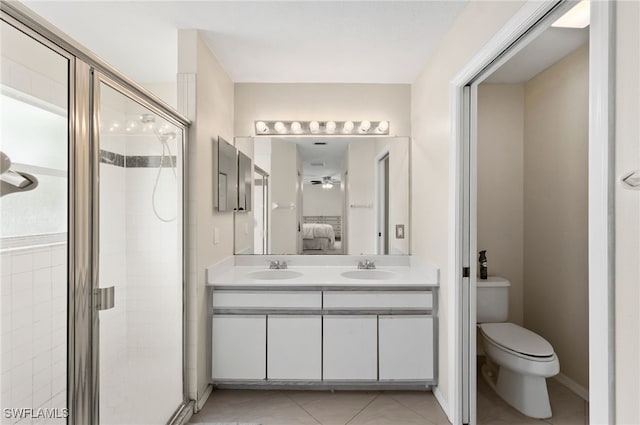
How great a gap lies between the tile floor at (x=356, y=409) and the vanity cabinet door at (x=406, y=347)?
17 centimetres

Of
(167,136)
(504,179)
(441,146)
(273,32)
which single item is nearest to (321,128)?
(273,32)

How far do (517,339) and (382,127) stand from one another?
1900 mm

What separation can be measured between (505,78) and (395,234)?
1.58m

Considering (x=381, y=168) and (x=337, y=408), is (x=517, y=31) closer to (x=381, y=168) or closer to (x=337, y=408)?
(x=381, y=168)

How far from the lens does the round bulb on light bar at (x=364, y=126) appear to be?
3.02m

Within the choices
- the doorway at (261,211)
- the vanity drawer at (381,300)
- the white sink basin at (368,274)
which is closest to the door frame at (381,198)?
the white sink basin at (368,274)

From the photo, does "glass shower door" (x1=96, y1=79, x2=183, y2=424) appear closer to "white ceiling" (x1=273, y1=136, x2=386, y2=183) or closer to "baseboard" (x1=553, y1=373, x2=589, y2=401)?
"white ceiling" (x1=273, y1=136, x2=386, y2=183)

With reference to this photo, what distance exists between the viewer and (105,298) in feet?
4.57

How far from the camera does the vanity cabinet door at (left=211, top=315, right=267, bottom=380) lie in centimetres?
240

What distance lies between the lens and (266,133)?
304 centimetres

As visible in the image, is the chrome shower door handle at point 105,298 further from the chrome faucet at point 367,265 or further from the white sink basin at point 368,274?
the chrome faucet at point 367,265

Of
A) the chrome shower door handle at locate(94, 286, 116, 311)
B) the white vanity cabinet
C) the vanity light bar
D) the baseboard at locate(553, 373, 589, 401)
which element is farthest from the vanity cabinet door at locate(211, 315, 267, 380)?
the baseboard at locate(553, 373, 589, 401)

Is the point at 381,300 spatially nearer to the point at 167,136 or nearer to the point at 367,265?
the point at 367,265

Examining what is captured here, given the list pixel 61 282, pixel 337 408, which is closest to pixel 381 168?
pixel 337 408
